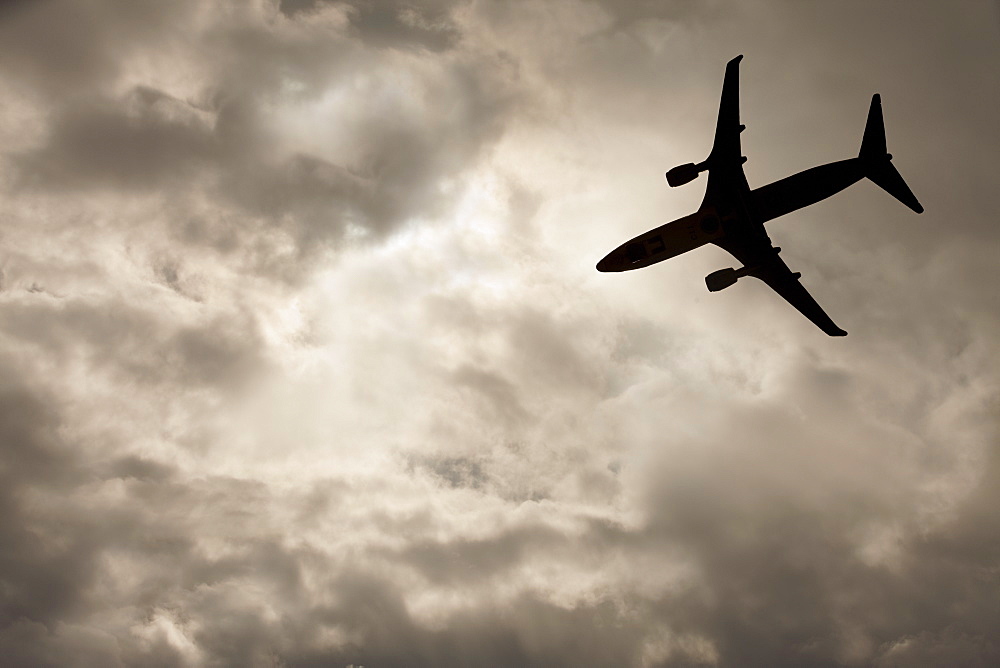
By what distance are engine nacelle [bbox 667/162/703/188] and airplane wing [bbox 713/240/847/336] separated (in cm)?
803

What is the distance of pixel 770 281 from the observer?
61.6 m

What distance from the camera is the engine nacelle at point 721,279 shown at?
59.8 meters

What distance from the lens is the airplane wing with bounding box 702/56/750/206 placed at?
5375 cm

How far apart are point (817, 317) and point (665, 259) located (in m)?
15.3

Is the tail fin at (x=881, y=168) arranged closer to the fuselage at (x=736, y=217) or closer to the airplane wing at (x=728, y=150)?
the fuselage at (x=736, y=217)

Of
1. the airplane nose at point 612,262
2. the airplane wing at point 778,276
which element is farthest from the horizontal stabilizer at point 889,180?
the airplane nose at point 612,262

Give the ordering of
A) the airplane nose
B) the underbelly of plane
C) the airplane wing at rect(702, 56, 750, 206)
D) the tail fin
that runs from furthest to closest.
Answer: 1. the airplane nose
2. the underbelly of plane
3. the tail fin
4. the airplane wing at rect(702, 56, 750, 206)

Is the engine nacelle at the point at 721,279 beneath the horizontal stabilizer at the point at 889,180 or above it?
beneath

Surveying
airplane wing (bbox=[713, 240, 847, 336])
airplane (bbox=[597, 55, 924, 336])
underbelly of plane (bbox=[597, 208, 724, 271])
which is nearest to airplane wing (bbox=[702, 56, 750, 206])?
airplane (bbox=[597, 55, 924, 336])

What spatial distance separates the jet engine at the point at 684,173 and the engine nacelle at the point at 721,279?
349 inches

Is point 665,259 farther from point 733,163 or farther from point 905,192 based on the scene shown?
point 905,192

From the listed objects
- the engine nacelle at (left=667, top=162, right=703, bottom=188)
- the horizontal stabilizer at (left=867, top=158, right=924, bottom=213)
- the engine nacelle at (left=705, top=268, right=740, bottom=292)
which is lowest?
the engine nacelle at (left=705, top=268, right=740, bottom=292)

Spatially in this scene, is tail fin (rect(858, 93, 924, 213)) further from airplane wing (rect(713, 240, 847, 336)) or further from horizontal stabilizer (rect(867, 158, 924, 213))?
airplane wing (rect(713, 240, 847, 336))

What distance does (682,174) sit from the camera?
56750mm
